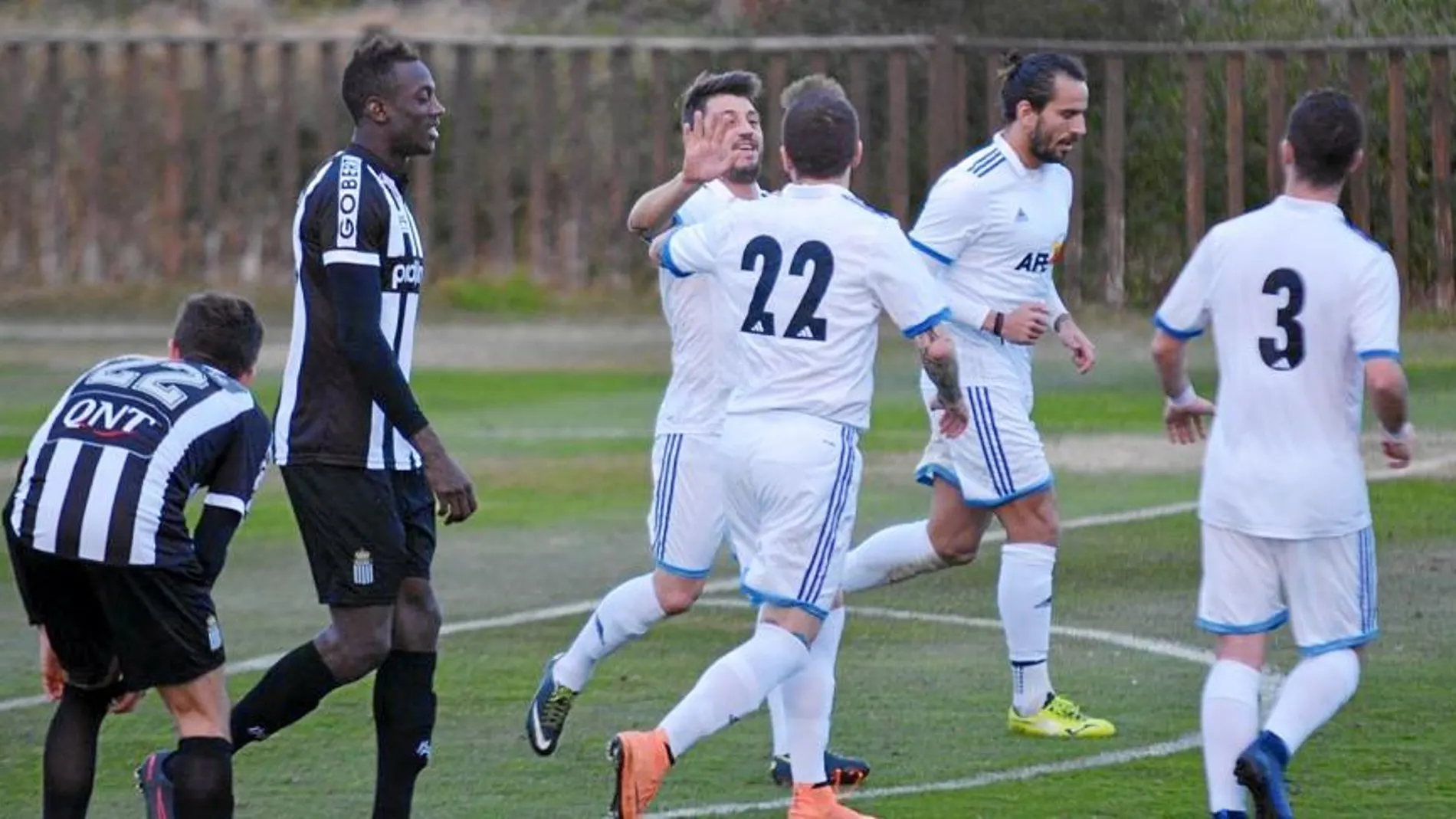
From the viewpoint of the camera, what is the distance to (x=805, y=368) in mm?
7395

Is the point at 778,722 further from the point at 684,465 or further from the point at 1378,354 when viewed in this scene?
the point at 1378,354

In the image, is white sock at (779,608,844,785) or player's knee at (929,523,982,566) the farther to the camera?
player's knee at (929,523,982,566)

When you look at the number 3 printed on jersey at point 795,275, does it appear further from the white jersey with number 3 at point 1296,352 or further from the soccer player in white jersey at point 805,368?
the white jersey with number 3 at point 1296,352

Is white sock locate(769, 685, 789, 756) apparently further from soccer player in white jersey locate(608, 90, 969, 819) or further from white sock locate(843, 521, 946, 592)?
white sock locate(843, 521, 946, 592)

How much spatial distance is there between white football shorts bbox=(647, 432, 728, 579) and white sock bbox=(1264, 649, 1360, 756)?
209 cm

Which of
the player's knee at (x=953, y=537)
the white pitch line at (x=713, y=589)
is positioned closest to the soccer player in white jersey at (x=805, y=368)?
the player's knee at (x=953, y=537)

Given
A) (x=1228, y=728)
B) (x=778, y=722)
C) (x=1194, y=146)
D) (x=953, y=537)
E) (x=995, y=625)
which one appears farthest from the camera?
(x=1194, y=146)

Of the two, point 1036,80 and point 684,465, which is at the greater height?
point 1036,80

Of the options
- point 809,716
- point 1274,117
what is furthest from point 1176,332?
point 1274,117

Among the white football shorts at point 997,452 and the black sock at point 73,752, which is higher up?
the white football shorts at point 997,452

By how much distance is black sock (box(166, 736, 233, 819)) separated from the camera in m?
6.71

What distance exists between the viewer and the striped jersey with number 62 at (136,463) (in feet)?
21.7

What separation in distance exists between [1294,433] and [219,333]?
2.73 meters

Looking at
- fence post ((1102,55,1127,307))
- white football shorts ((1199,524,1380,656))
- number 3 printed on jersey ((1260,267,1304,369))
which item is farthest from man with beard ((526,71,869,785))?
fence post ((1102,55,1127,307))
